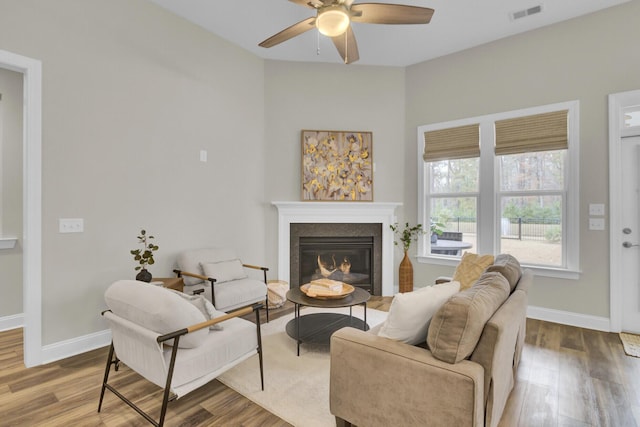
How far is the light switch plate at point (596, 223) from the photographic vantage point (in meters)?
3.55

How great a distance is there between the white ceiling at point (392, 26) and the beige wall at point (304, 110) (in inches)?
7.8

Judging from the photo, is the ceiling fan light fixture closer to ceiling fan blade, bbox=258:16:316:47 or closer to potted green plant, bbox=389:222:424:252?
ceiling fan blade, bbox=258:16:316:47

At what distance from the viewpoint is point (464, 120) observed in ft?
14.7

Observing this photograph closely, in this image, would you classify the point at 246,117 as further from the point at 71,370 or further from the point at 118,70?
the point at 71,370

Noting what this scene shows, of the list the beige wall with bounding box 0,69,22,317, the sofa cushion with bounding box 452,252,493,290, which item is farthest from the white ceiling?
the sofa cushion with bounding box 452,252,493,290

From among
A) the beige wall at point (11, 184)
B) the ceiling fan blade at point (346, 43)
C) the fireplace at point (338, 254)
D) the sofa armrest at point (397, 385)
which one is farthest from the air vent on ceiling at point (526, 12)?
the beige wall at point (11, 184)

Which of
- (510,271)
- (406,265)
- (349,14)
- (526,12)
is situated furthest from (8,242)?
(526,12)

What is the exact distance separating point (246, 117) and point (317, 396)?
→ 12.1ft

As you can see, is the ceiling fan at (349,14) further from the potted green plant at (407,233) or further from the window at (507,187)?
the potted green plant at (407,233)

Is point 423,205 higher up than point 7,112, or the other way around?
point 7,112

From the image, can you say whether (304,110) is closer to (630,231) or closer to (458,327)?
(458,327)

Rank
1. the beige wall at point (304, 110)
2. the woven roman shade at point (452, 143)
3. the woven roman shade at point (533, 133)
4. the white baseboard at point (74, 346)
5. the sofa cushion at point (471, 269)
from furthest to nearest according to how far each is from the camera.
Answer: the beige wall at point (304, 110) → the woven roman shade at point (452, 143) → the woven roman shade at point (533, 133) → the sofa cushion at point (471, 269) → the white baseboard at point (74, 346)

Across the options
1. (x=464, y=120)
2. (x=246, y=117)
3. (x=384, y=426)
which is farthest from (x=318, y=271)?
(x=384, y=426)

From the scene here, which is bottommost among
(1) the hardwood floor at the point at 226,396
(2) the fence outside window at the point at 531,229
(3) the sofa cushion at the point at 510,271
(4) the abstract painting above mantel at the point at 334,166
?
(1) the hardwood floor at the point at 226,396
